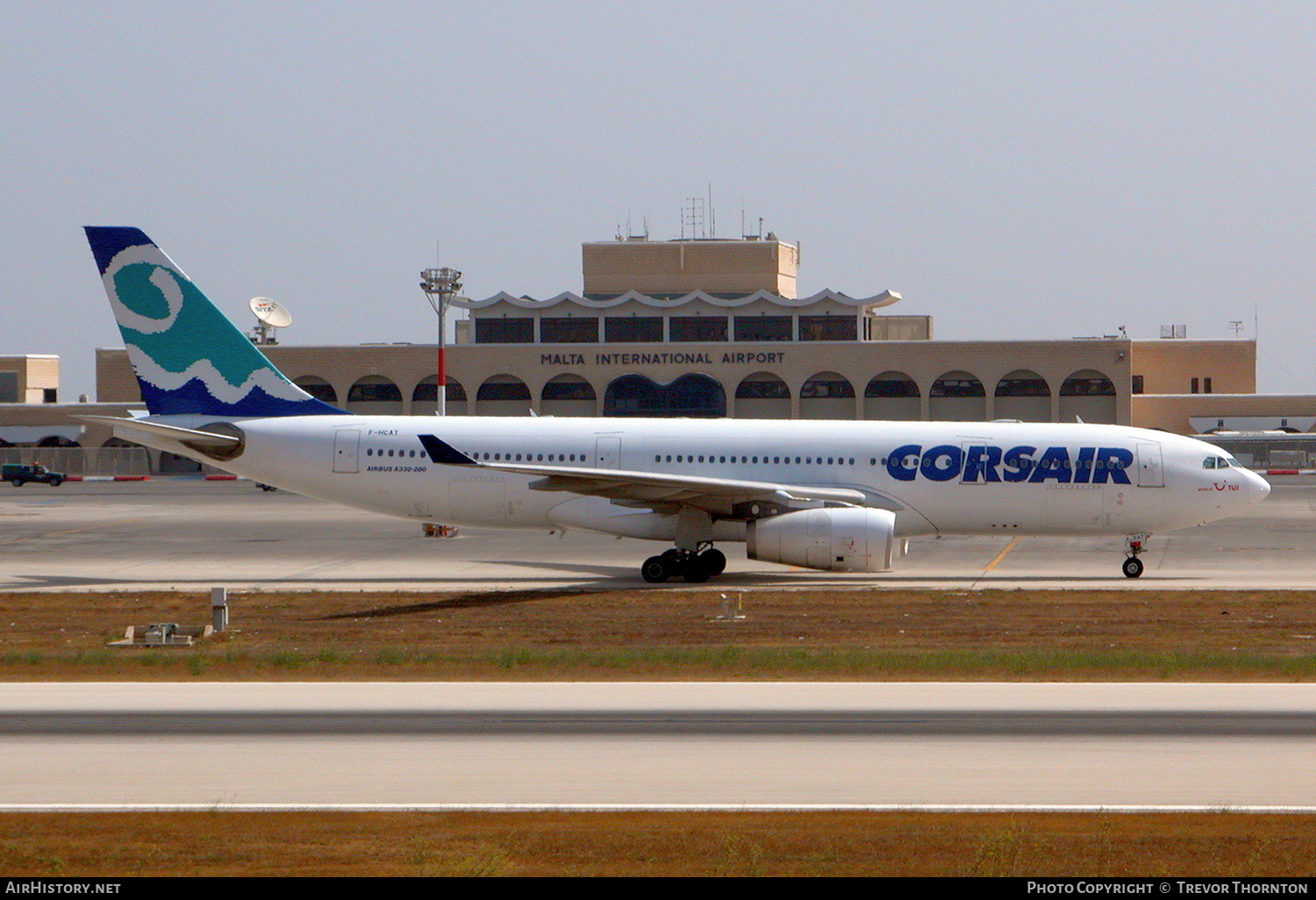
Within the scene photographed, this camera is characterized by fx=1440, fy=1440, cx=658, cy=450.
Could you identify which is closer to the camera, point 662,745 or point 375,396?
point 662,745

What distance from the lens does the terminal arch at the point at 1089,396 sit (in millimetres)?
89250

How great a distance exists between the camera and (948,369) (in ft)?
292

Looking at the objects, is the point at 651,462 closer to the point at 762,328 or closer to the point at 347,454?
the point at 347,454

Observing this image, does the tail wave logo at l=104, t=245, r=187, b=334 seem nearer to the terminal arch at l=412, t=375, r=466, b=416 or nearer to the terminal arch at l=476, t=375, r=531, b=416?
the terminal arch at l=412, t=375, r=466, b=416

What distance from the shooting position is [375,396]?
302ft

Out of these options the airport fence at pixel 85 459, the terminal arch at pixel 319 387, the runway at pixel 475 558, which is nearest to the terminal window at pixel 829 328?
the terminal arch at pixel 319 387

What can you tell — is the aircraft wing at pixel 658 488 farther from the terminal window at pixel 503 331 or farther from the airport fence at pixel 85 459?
the airport fence at pixel 85 459

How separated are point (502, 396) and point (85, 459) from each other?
1072 inches

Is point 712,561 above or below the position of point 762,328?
below

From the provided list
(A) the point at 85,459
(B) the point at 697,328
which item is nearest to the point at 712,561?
(B) the point at 697,328

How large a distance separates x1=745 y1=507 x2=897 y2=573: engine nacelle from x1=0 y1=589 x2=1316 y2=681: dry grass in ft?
2.95

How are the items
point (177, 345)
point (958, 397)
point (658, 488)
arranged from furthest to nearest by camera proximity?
point (958, 397)
point (177, 345)
point (658, 488)

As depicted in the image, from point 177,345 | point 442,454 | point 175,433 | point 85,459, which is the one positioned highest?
point 177,345

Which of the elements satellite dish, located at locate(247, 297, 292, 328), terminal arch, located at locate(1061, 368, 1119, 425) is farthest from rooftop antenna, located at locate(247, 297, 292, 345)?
terminal arch, located at locate(1061, 368, 1119, 425)
